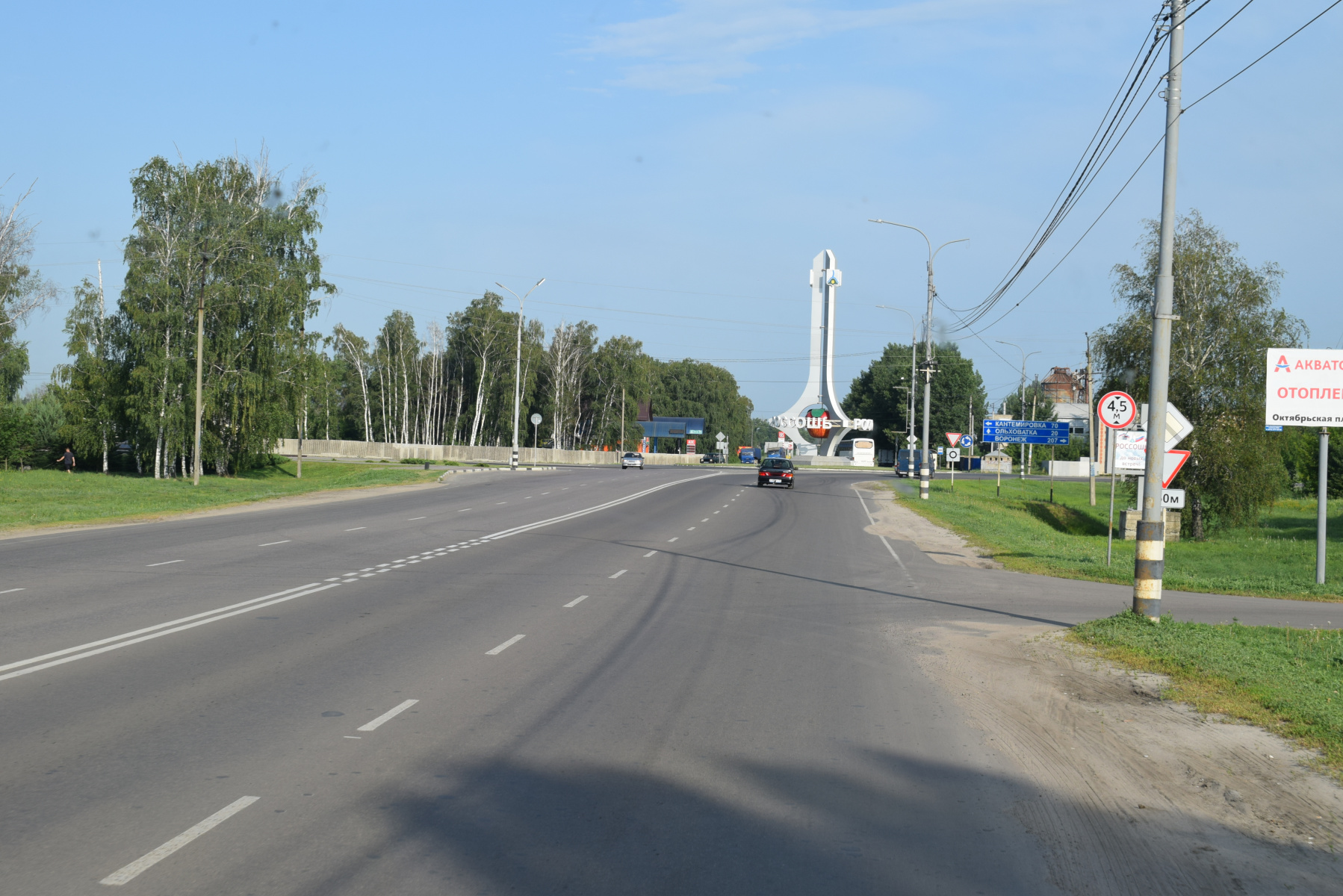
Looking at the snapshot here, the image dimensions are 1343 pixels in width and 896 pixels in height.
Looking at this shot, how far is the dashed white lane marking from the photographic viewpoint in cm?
1059

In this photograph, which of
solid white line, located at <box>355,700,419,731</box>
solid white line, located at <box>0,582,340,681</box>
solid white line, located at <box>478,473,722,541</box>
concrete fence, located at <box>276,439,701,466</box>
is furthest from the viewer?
concrete fence, located at <box>276,439,701,466</box>

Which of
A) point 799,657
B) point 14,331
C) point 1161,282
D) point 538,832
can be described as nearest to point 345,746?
point 538,832

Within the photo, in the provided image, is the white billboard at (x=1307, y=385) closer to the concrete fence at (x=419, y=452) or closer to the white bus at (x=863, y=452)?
the concrete fence at (x=419, y=452)

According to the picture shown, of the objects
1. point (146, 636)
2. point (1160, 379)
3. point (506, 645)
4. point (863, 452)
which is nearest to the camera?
point (146, 636)

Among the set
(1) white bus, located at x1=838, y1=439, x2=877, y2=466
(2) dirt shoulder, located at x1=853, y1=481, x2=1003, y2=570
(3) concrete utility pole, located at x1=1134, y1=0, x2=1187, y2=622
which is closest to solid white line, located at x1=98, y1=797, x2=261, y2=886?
(3) concrete utility pole, located at x1=1134, y1=0, x2=1187, y2=622

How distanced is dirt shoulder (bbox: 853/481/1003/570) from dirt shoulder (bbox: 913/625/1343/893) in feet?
41.5

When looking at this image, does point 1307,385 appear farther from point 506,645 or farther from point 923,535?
point 506,645

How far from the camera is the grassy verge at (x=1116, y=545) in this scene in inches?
795

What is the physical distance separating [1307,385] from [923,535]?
11.6 meters

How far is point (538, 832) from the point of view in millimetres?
5465

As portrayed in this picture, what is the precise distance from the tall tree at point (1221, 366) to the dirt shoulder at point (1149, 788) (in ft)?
105

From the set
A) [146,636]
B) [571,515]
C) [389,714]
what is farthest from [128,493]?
[389,714]

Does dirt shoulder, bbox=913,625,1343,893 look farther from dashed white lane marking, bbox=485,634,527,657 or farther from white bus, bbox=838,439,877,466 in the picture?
white bus, bbox=838,439,877,466

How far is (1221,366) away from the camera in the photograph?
127 ft
